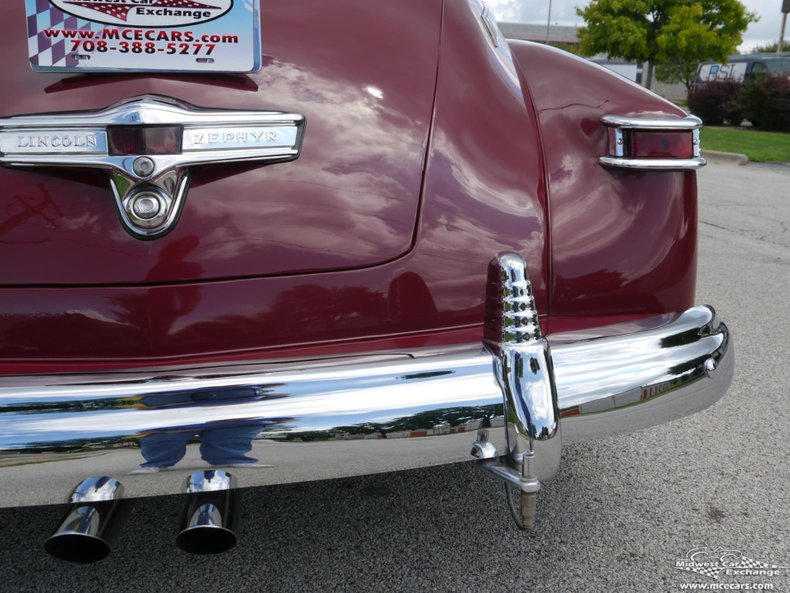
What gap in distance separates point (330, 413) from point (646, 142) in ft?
3.26

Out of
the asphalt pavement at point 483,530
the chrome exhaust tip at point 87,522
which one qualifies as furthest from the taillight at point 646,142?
the chrome exhaust tip at point 87,522

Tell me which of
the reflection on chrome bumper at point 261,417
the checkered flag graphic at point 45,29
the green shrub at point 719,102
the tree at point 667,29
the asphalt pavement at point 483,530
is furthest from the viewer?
the tree at point 667,29

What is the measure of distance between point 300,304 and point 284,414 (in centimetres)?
26

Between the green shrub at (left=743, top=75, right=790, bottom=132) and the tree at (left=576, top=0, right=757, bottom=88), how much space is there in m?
13.0

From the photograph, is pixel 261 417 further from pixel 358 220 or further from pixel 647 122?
pixel 647 122

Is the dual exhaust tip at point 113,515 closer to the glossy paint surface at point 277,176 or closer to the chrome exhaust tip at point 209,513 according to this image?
the chrome exhaust tip at point 209,513

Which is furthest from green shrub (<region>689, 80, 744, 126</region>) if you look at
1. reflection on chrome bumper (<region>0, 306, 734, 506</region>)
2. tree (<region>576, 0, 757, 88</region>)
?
reflection on chrome bumper (<region>0, 306, 734, 506</region>)

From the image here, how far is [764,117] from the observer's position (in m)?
18.6

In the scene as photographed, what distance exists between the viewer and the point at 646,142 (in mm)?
1691

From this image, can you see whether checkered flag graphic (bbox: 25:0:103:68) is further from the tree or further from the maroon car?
the tree

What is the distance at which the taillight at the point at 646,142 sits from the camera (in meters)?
1.68

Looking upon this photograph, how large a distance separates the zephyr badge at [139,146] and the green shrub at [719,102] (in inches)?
812

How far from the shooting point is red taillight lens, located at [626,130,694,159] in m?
1.69

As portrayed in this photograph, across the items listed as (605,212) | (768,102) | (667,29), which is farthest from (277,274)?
(667,29)
